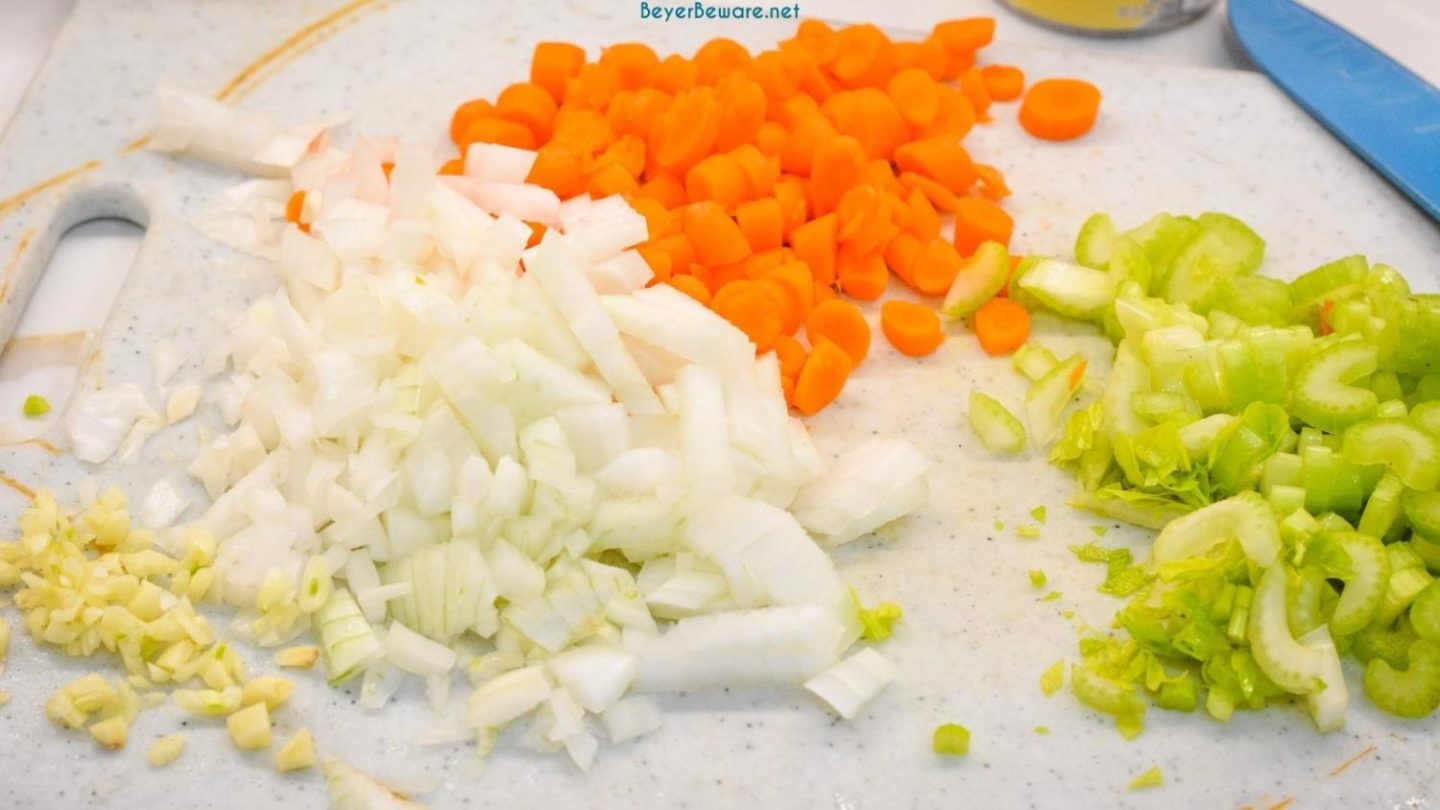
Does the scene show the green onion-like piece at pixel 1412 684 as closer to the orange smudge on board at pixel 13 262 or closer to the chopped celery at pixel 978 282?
the chopped celery at pixel 978 282

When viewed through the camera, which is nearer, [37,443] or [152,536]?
[152,536]

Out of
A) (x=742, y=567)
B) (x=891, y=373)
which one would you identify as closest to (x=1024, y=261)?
(x=891, y=373)

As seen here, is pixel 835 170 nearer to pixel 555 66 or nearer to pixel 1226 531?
pixel 555 66

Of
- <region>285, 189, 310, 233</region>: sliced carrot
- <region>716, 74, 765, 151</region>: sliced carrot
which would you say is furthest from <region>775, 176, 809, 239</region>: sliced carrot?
<region>285, 189, 310, 233</region>: sliced carrot

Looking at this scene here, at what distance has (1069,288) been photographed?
2250 millimetres

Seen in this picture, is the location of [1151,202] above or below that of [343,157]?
below

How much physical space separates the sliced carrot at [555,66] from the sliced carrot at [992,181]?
28.3 inches

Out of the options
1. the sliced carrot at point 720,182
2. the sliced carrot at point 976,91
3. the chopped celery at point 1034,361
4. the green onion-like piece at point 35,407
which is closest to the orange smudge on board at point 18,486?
the green onion-like piece at point 35,407

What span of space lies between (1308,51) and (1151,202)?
509mm

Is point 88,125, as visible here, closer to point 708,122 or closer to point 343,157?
point 343,157

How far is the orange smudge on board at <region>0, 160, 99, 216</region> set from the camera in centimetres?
230

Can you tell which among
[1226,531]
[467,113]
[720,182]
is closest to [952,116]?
[720,182]

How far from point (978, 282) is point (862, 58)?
510 mm

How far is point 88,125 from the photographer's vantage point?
2.45m
